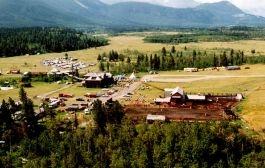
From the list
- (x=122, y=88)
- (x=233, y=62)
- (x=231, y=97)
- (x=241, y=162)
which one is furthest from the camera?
(x=233, y=62)

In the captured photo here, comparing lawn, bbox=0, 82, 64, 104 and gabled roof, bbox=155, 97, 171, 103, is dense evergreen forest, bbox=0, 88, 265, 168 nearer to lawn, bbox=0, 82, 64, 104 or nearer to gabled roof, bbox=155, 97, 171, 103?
gabled roof, bbox=155, 97, 171, 103

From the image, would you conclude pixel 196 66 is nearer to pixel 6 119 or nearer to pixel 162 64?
pixel 162 64

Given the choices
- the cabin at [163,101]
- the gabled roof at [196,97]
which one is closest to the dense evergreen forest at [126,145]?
the gabled roof at [196,97]

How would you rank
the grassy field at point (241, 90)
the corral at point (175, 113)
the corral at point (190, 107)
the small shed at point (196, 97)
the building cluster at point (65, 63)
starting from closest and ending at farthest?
the corral at point (175, 113)
the grassy field at point (241, 90)
the corral at point (190, 107)
the small shed at point (196, 97)
the building cluster at point (65, 63)

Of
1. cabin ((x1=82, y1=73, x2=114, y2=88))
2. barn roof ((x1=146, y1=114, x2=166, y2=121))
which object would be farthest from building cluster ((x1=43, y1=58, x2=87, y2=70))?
barn roof ((x1=146, y1=114, x2=166, y2=121))

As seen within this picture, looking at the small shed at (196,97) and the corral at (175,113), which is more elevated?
the small shed at (196,97)

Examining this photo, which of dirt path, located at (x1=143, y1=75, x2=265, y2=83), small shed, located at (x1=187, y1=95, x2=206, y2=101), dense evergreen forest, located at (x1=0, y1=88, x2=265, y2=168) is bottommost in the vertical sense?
dense evergreen forest, located at (x1=0, y1=88, x2=265, y2=168)

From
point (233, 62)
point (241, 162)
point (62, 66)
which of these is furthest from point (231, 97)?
point (62, 66)

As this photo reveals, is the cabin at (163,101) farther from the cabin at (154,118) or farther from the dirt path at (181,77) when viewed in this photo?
the dirt path at (181,77)
